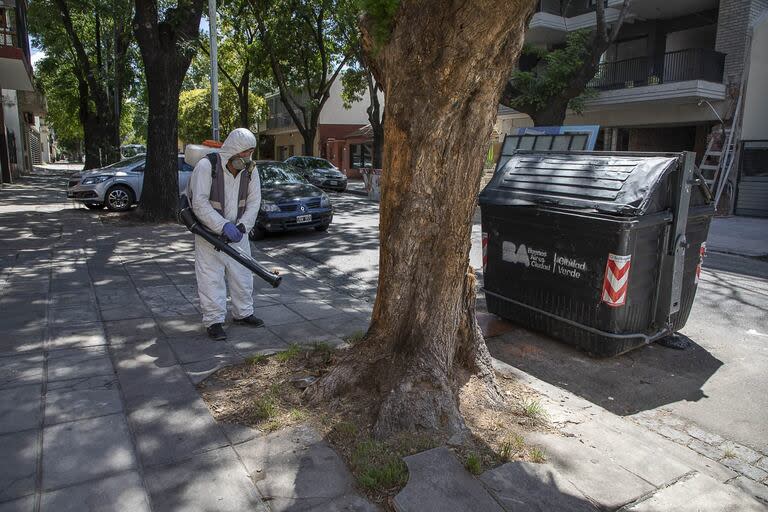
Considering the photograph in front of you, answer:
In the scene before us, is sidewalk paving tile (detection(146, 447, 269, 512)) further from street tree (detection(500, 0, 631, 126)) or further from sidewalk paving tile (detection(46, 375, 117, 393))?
street tree (detection(500, 0, 631, 126))

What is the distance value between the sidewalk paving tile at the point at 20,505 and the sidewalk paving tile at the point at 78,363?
59.4 inches

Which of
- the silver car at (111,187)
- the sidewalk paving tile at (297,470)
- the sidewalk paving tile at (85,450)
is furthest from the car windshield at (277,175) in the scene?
the sidewalk paving tile at (297,470)

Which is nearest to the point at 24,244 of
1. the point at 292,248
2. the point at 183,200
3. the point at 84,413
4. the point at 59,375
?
the point at 292,248

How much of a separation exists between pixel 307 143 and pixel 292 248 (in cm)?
1705

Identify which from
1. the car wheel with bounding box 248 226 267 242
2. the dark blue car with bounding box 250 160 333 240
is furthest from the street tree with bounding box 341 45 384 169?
the car wheel with bounding box 248 226 267 242

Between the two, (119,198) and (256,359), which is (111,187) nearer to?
(119,198)

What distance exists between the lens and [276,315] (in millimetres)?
5805

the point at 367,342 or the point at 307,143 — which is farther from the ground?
the point at 307,143

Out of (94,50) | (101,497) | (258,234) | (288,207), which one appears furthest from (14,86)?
(101,497)

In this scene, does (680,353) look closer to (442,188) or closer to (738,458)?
(738,458)

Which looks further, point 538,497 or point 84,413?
point 84,413

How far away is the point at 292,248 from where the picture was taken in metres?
10.5

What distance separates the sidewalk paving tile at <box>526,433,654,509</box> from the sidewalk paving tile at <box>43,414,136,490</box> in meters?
2.27

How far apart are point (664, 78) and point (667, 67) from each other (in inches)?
13.1
